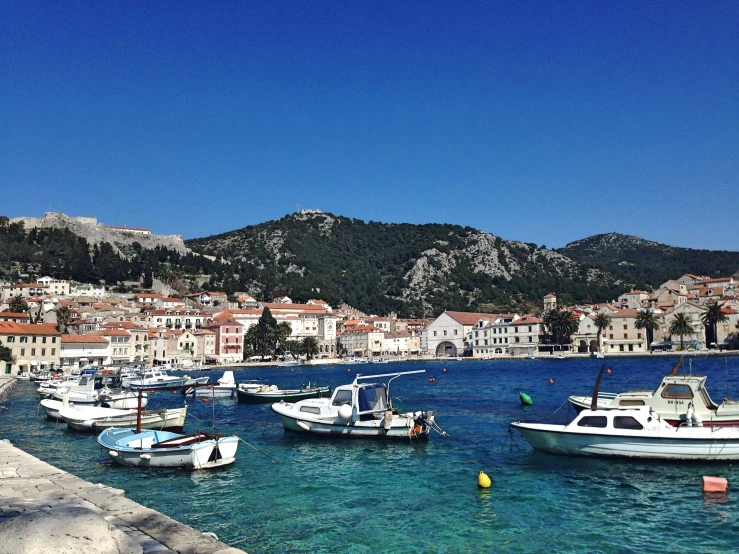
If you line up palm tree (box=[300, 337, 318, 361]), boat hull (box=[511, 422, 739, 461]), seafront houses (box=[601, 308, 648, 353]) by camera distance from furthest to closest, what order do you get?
1. palm tree (box=[300, 337, 318, 361])
2. seafront houses (box=[601, 308, 648, 353])
3. boat hull (box=[511, 422, 739, 461])

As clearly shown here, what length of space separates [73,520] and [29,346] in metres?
82.9

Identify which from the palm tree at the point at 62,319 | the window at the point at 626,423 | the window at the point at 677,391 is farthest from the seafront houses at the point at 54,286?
the window at the point at 626,423

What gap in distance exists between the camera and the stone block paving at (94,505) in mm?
8180

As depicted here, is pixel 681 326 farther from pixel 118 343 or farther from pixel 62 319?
pixel 62 319

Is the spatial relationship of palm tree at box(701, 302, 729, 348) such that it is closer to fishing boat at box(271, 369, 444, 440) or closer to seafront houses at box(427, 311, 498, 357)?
seafront houses at box(427, 311, 498, 357)

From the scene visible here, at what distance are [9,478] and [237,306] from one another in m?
136

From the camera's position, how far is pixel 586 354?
108m

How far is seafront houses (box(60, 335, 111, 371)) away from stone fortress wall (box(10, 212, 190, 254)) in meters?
96.2

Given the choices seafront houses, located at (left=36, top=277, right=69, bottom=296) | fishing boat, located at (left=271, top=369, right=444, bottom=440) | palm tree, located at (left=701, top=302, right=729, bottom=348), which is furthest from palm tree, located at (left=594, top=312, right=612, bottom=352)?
seafront houses, located at (left=36, top=277, right=69, bottom=296)

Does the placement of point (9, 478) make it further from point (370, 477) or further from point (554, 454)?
point (554, 454)

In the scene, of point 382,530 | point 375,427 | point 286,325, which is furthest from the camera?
point 286,325

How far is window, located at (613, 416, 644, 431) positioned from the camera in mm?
18000

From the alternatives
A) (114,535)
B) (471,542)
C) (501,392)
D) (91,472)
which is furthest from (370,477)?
(501,392)

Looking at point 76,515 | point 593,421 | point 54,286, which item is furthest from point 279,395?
point 54,286
